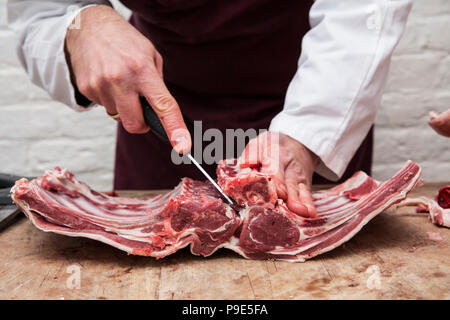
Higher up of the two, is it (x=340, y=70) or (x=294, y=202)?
(x=340, y=70)

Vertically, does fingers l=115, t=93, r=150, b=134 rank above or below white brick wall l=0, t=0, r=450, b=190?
above

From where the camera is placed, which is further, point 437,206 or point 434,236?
point 437,206

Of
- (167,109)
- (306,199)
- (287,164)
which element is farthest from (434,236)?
(167,109)

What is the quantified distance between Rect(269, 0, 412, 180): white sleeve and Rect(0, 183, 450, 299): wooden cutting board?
1.37 feet

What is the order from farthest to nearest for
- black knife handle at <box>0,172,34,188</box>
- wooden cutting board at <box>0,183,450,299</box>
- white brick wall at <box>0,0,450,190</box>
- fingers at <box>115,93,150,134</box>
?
white brick wall at <box>0,0,450,190</box> → black knife handle at <box>0,172,34,188</box> → fingers at <box>115,93,150,134</box> → wooden cutting board at <box>0,183,450,299</box>

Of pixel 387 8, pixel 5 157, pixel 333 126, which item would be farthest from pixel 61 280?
pixel 5 157

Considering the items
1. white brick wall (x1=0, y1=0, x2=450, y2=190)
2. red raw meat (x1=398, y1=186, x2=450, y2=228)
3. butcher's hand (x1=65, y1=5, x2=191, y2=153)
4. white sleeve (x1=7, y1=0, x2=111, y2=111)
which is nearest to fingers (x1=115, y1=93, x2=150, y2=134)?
butcher's hand (x1=65, y1=5, x2=191, y2=153)

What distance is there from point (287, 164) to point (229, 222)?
0.37 metres

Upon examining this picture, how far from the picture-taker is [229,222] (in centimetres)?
147

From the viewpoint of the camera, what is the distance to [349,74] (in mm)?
1815

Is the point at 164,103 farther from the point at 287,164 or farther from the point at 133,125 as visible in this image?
the point at 287,164

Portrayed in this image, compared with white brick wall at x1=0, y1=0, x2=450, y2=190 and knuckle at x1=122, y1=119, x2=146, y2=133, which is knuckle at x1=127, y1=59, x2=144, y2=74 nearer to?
knuckle at x1=122, y1=119, x2=146, y2=133

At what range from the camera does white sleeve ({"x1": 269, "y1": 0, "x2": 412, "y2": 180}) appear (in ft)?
5.90

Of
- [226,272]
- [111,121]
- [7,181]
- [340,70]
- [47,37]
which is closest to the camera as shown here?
[226,272]
